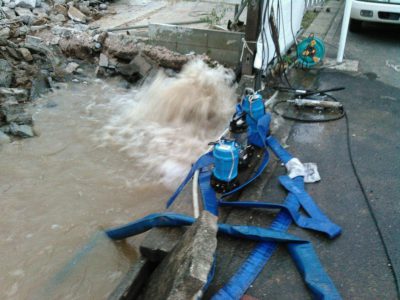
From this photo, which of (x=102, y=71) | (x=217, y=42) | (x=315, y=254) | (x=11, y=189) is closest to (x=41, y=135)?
(x=11, y=189)

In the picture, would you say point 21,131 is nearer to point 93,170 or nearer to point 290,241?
point 93,170

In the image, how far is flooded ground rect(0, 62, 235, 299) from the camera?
11.8 ft

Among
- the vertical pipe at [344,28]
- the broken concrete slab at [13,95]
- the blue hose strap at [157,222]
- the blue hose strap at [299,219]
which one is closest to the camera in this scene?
the blue hose strap at [157,222]

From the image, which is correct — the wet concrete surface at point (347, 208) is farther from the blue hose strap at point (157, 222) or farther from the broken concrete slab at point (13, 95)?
the broken concrete slab at point (13, 95)

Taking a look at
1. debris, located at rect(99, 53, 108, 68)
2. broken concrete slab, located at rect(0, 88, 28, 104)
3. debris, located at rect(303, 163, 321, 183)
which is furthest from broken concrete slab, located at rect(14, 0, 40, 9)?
debris, located at rect(303, 163, 321, 183)

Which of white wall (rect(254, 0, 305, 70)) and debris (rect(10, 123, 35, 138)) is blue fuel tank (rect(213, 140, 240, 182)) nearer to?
white wall (rect(254, 0, 305, 70))

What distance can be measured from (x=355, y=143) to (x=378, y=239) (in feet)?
6.00

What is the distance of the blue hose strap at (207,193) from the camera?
3359 millimetres

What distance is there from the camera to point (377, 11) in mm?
8570

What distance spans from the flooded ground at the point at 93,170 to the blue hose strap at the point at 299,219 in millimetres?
1240

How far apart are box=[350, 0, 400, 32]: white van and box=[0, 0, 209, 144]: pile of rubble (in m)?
4.44

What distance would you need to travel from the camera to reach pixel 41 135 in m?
6.25

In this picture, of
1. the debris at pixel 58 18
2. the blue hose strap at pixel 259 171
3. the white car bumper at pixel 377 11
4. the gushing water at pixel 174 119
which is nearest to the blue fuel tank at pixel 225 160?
the blue hose strap at pixel 259 171

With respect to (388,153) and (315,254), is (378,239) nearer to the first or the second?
(315,254)
